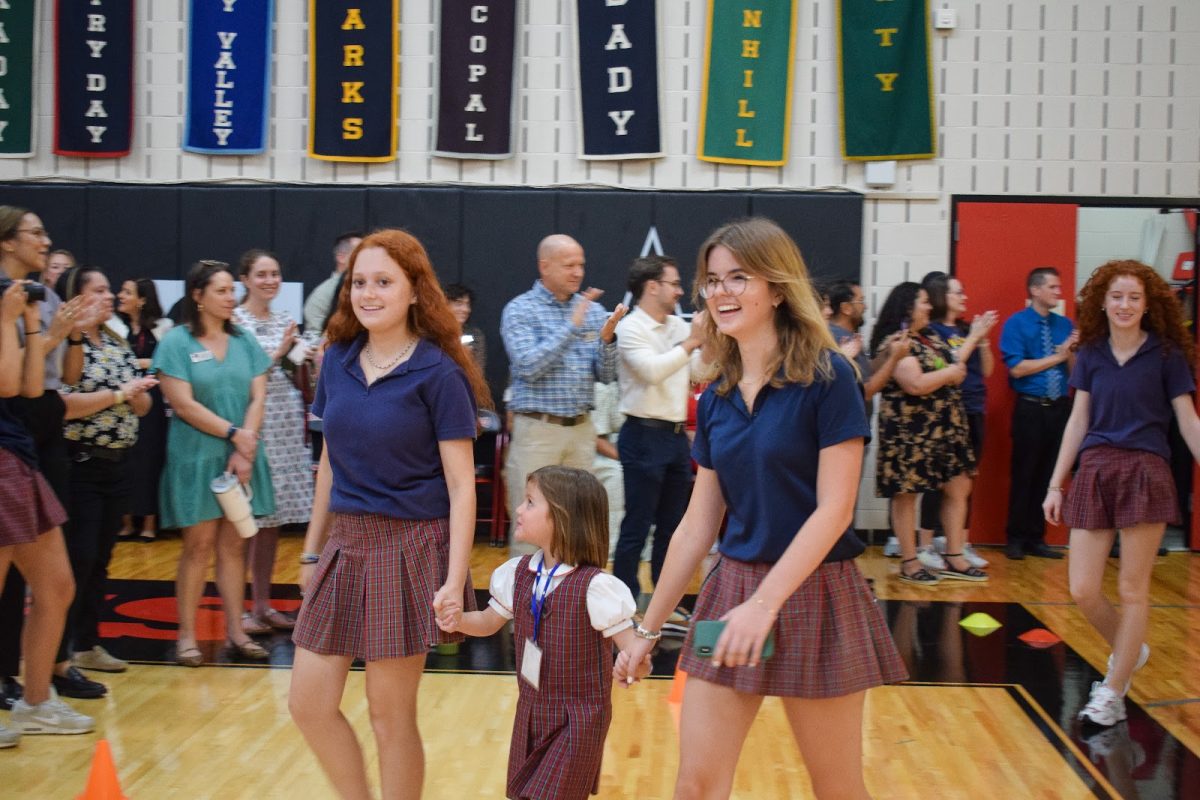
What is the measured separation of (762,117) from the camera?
28.6 feet

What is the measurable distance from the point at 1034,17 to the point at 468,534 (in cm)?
724

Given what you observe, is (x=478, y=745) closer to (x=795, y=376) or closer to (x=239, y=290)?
(x=795, y=376)

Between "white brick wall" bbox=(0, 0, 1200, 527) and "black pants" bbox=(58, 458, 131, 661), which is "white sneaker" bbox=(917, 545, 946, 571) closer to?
"white brick wall" bbox=(0, 0, 1200, 527)

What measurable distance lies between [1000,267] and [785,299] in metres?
6.57

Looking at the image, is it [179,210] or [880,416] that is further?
[179,210]

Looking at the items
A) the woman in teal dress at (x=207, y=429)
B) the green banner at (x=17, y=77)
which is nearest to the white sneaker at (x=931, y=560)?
the woman in teal dress at (x=207, y=429)

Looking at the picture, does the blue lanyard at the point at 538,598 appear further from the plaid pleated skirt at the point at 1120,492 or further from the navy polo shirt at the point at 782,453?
the plaid pleated skirt at the point at 1120,492

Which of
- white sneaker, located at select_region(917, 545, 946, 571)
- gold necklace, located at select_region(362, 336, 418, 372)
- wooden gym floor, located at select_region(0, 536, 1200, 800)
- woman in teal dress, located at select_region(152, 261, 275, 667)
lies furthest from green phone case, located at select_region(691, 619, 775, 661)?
white sneaker, located at select_region(917, 545, 946, 571)

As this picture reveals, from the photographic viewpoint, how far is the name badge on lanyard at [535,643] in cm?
310

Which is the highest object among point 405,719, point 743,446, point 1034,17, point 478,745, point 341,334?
point 1034,17

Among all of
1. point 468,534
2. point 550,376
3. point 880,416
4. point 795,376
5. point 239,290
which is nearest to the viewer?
point 795,376

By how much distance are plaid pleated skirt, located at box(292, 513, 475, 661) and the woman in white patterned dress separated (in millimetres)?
2638

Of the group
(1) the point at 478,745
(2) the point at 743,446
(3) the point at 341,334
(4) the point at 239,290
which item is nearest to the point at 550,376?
(1) the point at 478,745

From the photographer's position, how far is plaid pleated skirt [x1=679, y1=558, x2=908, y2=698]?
99.1 inches
